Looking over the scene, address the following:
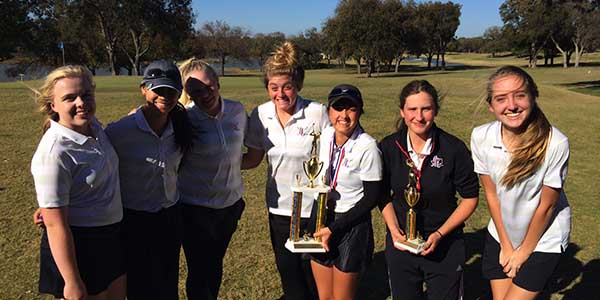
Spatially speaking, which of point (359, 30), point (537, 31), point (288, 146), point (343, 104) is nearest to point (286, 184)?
point (288, 146)

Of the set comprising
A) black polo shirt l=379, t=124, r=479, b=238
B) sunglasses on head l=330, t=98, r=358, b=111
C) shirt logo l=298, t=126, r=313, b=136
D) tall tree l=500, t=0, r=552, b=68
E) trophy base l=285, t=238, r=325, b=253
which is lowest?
trophy base l=285, t=238, r=325, b=253

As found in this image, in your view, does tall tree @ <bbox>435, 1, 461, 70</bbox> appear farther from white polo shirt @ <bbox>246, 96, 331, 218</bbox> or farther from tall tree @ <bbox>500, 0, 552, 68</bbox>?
white polo shirt @ <bbox>246, 96, 331, 218</bbox>

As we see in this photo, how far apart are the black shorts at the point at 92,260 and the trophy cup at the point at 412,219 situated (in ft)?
6.26

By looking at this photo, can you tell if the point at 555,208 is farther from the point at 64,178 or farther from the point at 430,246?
the point at 64,178

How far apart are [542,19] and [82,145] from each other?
64.1 m

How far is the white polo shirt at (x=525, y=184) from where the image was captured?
9.27 ft

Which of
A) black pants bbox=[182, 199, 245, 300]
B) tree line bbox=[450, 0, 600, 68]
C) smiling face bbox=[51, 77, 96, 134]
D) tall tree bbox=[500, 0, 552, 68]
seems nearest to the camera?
smiling face bbox=[51, 77, 96, 134]

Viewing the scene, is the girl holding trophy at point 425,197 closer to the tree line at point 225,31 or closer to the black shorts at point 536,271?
the black shorts at point 536,271

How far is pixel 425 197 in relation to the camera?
3.16 meters

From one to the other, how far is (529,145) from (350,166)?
1142 millimetres

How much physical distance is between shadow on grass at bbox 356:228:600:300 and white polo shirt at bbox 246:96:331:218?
5.51 ft

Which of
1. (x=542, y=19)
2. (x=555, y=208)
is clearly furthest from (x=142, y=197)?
(x=542, y=19)

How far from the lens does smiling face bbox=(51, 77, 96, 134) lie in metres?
2.68

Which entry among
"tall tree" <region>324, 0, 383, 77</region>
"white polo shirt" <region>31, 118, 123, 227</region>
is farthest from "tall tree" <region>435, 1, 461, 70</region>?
Result: "white polo shirt" <region>31, 118, 123, 227</region>
